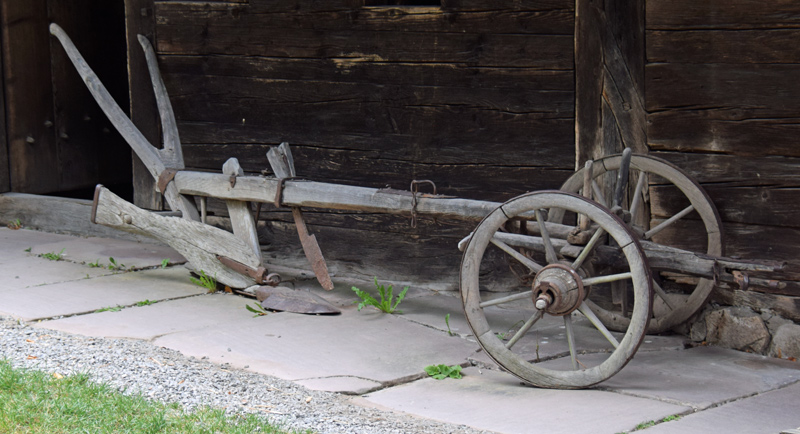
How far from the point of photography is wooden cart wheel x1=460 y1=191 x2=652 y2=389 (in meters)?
3.50

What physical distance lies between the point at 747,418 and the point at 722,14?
1.91 metres

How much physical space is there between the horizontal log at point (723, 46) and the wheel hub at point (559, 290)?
1346 millimetres

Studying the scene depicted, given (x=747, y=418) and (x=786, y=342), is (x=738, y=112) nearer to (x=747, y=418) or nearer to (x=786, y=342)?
(x=786, y=342)

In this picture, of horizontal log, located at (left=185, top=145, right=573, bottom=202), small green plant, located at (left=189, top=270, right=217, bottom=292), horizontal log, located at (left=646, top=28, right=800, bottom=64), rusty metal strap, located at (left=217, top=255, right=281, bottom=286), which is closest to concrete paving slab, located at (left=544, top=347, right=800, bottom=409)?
horizontal log, located at (left=185, top=145, right=573, bottom=202)

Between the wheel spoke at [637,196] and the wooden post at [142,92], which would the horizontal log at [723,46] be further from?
the wooden post at [142,92]

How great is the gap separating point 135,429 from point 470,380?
147cm

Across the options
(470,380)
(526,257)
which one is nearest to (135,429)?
(470,380)

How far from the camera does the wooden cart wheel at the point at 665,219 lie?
13.8 feet

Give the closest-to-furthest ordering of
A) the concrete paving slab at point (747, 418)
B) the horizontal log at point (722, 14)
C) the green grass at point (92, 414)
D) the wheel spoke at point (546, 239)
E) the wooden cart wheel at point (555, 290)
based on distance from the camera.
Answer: the green grass at point (92, 414) < the concrete paving slab at point (747, 418) < the wooden cart wheel at point (555, 290) < the wheel spoke at point (546, 239) < the horizontal log at point (722, 14)

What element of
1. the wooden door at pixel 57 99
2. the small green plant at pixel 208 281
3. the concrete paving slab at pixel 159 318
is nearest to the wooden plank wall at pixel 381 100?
the small green plant at pixel 208 281

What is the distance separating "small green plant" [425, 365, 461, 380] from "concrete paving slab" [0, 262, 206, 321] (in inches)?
76.1

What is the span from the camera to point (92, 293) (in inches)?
202

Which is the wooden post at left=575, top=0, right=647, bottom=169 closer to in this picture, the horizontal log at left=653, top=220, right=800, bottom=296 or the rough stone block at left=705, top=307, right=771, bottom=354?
the horizontal log at left=653, top=220, right=800, bottom=296

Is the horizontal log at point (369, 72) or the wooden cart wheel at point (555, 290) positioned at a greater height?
the horizontal log at point (369, 72)
